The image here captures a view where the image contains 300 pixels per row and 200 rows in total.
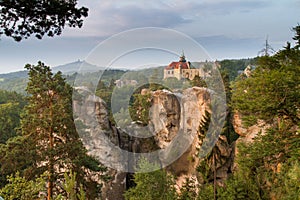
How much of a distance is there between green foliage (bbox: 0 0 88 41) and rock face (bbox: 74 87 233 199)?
9.19m

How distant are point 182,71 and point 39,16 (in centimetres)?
1326

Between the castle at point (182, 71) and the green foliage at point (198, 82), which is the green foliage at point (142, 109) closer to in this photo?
the castle at point (182, 71)

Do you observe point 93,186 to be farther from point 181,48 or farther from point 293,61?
point 293,61

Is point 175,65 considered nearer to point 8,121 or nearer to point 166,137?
point 166,137

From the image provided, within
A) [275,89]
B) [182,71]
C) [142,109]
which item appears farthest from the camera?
[142,109]

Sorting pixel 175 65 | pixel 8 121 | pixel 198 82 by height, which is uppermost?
pixel 175 65

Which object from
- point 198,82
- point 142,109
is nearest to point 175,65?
point 142,109

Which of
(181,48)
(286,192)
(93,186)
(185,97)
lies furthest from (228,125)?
(286,192)

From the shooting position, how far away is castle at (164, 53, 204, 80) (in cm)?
1556

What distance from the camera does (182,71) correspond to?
17.2 metres

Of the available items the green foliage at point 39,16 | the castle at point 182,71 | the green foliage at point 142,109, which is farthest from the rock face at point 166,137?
the green foliage at point 39,16

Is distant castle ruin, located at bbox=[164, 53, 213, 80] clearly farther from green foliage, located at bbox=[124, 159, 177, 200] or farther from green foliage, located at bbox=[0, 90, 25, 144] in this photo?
green foliage, located at bbox=[0, 90, 25, 144]

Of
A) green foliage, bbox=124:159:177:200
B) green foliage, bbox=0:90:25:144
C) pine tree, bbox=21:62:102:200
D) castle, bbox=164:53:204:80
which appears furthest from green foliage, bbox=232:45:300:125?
green foliage, bbox=0:90:25:144

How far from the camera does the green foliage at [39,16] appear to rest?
168 inches
